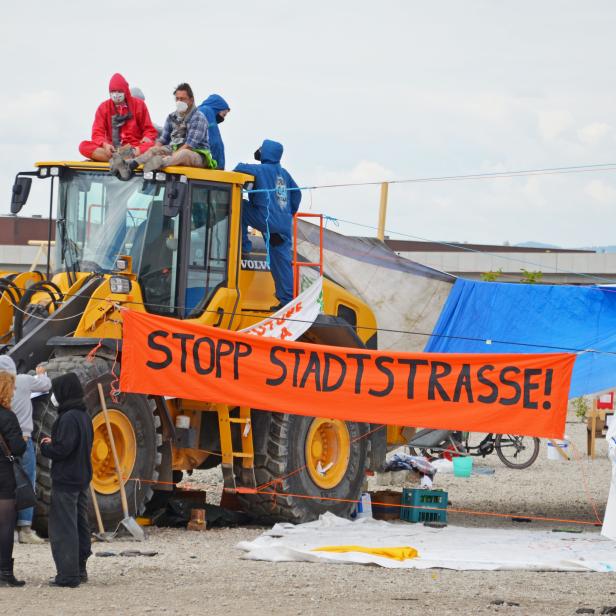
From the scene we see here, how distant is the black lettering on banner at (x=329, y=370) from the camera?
15.0m

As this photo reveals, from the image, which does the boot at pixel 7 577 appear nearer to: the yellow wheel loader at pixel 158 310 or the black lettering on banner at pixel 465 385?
the yellow wheel loader at pixel 158 310

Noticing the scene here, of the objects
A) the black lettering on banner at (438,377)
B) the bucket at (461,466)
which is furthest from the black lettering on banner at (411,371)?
the bucket at (461,466)

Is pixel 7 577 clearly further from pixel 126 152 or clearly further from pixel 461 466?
pixel 461 466

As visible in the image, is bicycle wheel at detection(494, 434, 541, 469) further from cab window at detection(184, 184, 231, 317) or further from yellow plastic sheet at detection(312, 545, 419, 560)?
yellow plastic sheet at detection(312, 545, 419, 560)

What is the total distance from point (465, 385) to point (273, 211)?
3.21m

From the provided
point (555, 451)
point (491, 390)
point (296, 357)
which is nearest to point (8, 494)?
point (296, 357)

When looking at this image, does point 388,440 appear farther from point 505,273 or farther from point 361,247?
point 505,273

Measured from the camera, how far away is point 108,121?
16.0m

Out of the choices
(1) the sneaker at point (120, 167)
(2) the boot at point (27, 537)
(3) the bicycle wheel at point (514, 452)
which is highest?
(1) the sneaker at point (120, 167)

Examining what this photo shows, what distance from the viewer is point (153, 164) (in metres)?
15.1

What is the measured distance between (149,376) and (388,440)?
4641 millimetres

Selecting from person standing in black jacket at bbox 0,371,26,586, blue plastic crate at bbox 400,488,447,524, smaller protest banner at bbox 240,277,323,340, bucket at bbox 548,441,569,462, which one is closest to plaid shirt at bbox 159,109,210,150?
smaller protest banner at bbox 240,277,323,340

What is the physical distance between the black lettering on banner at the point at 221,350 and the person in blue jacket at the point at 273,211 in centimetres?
188

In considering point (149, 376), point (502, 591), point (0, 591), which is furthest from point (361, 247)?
point (0, 591)
